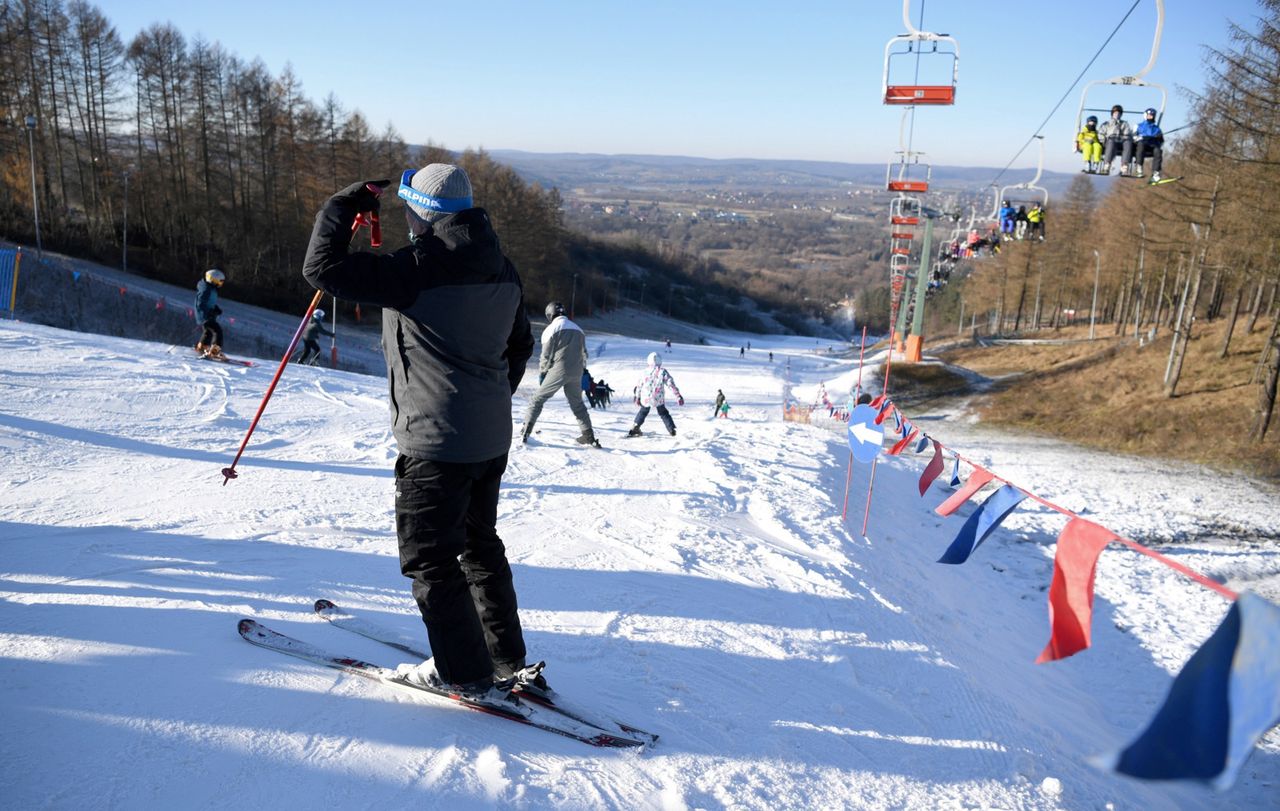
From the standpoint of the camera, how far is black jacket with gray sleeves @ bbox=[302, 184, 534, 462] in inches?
98.6

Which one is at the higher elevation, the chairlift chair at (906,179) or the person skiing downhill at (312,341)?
the chairlift chair at (906,179)

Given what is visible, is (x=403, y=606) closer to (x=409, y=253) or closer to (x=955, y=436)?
(x=409, y=253)

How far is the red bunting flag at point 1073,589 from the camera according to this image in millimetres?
3031

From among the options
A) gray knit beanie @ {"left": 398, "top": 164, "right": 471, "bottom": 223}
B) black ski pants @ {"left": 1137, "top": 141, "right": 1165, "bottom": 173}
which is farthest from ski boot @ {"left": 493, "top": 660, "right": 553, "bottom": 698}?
black ski pants @ {"left": 1137, "top": 141, "right": 1165, "bottom": 173}

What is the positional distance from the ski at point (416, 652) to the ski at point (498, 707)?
0.10ft

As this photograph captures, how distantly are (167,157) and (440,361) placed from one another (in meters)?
52.0

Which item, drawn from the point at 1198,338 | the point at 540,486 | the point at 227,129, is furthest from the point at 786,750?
the point at 227,129

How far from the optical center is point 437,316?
8.60 ft

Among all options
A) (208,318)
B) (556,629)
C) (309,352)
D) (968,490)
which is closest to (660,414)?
(968,490)

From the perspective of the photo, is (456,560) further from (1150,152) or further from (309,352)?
(309,352)

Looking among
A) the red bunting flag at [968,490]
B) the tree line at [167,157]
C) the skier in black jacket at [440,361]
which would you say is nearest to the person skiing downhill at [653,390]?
the red bunting flag at [968,490]

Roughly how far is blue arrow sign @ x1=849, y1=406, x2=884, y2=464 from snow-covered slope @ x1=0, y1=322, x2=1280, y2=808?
85 cm

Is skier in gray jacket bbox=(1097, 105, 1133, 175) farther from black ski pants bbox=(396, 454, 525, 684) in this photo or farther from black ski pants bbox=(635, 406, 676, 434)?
black ski pants bbox=(396, 454, 525, 684)

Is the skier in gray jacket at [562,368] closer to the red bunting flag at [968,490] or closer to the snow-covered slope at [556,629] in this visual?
the snow-covered slope at [556,629]
